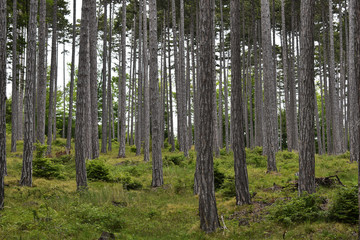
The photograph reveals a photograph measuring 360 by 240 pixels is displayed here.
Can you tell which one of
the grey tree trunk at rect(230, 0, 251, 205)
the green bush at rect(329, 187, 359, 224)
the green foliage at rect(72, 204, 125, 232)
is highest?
the grey tree trunk at rect(230, 0, 251, 205)

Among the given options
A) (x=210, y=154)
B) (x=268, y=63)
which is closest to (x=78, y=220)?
(x=210, y=154)

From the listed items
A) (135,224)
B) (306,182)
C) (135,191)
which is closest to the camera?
(135,224)

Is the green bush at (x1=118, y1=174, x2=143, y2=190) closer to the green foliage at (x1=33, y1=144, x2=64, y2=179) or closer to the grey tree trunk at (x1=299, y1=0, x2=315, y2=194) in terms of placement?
the green foliage at (x1=33, y1=144, x2=64, y2=179)

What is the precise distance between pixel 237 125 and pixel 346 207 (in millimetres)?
3325

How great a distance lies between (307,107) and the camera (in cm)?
800

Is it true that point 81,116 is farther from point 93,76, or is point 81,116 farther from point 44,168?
point 93,76

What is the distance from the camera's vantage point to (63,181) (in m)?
11.9

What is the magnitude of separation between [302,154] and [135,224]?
14.2 feet

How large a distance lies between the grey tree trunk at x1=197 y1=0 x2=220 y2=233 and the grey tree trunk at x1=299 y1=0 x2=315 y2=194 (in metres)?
2.62

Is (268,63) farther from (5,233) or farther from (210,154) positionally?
(5,233)

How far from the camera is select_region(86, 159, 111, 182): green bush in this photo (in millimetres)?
12602

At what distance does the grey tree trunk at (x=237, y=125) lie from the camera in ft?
28.2

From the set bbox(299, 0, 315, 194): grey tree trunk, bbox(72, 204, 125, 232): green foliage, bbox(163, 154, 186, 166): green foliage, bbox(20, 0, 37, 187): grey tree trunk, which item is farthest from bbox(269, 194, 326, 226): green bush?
bbox(163, 154, 186, 166): green foliage

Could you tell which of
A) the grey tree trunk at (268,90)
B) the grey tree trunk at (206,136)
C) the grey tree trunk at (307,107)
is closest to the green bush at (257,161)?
the grey tree trunk at (268,90)
